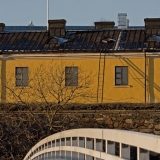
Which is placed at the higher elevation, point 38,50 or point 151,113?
point 38,50

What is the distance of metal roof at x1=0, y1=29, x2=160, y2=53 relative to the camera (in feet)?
116

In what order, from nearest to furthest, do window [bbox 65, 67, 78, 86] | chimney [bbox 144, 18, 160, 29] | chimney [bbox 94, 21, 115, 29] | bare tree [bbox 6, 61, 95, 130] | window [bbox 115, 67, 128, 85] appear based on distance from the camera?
bare tree [bbox 6, 61, 95, 130] → window [bbox 65, 67, 78, 86] → window [bbox 115, 67, 128, 85] → chimney [bbox 144, 18, 160, 29] → chimney [bbox 94, 21, 115, 29]

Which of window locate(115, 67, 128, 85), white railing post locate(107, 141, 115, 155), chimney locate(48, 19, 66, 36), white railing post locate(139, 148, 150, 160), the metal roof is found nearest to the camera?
white railing post locate(139, 148, 150, 160)

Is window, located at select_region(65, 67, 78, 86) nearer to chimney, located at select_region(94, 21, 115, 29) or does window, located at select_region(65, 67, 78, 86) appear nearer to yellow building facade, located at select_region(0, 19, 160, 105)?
yellow building facade, located at select_region(0, 19, 160, 105)

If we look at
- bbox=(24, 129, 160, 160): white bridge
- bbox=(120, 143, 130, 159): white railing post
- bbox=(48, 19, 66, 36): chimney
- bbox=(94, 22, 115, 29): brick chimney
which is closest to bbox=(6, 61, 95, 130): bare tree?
bbox=(48, 19, 66, 36): chimney

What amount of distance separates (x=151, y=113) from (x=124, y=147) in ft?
72.3

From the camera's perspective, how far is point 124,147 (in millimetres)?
6930

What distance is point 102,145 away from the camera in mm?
8445

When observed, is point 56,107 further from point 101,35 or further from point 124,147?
point 124,147

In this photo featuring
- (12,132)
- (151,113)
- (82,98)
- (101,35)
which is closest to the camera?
(12,132)

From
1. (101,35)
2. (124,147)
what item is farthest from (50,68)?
(124,147)

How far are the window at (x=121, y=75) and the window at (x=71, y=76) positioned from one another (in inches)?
81.2

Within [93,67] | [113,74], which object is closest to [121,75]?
[113,74]

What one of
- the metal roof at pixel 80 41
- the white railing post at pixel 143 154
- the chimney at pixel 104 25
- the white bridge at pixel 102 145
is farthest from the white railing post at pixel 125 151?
the chimney at pixel 104 25
